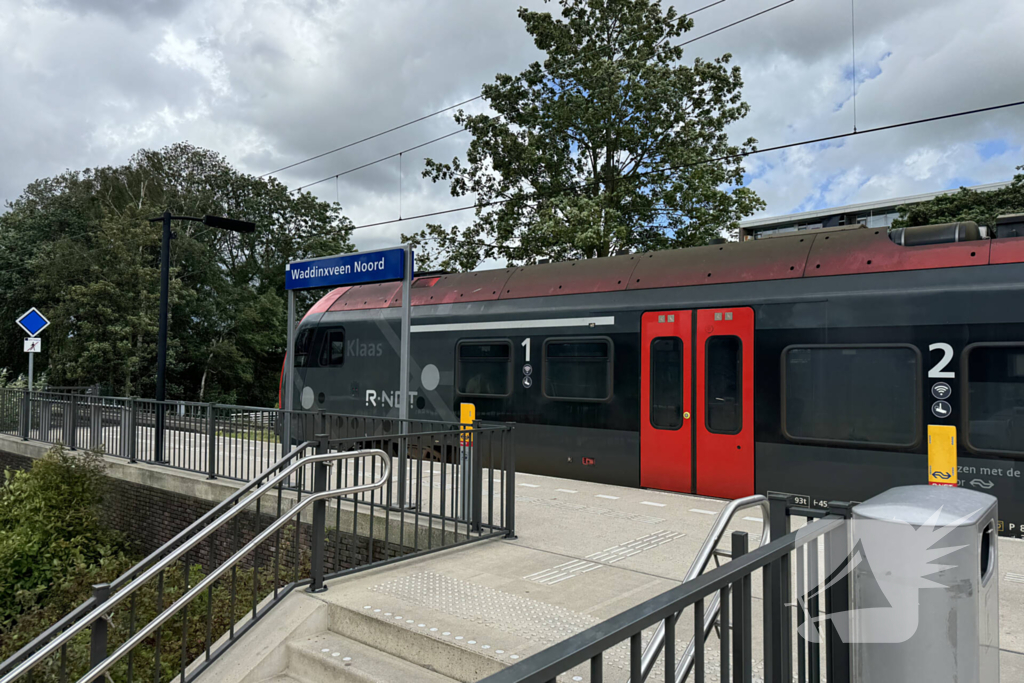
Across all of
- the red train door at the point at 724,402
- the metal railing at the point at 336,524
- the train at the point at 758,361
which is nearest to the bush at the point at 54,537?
the metal railing at the point at 336,524

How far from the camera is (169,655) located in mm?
6566

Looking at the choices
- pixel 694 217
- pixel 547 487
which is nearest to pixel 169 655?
pixel 547 487

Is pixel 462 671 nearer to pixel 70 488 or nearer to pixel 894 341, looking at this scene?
pixel 894 341

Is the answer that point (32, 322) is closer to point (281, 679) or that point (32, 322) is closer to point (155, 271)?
point (155, 271)

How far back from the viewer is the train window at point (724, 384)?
8953 mm

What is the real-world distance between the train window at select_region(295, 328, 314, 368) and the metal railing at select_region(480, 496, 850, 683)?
1298 centimetres

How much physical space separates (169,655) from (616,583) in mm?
4118

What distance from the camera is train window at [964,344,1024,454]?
714 cm

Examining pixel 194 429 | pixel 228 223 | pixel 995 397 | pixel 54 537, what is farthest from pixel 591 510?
pixel 228 223

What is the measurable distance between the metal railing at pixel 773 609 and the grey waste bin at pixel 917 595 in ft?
0.21

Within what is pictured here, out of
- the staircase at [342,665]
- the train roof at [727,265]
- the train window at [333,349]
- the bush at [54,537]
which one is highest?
the train roof at [727,265]

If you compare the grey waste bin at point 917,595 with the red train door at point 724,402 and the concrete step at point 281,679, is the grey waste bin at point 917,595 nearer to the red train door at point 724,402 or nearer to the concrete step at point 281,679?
the concrete step at point 281,679

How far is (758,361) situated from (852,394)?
3.72ft

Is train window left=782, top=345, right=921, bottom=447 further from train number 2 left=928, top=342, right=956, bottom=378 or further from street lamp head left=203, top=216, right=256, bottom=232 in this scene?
street lamp head left=203, top=216, right=256, bottom=232
